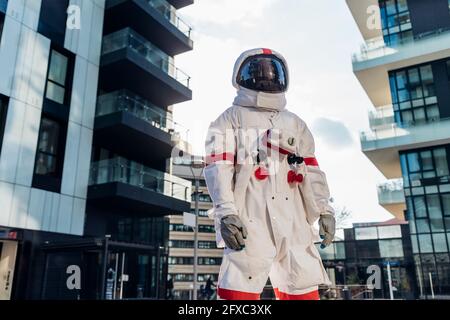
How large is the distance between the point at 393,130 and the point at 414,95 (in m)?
2.29

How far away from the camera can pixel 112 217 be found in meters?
16.1

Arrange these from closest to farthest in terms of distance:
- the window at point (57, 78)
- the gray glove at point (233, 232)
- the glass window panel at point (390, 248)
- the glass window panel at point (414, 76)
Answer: the gray glove at point (233, 232) < the window at point (57, 78) < the glass window panel at point (414, 76) < the glass window panel at point (390, 248)

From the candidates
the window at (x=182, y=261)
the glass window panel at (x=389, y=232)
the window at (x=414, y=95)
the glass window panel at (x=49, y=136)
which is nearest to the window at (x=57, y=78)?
the glass window panel at (x=49, y=136)

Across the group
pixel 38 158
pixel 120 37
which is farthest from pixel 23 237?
pixel 120 37

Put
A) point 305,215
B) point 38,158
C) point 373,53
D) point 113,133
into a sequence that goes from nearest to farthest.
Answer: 1. point 305,215
2. point 38,158
3. point 113,133
4. point 373,53

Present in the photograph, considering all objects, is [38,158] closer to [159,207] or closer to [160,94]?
[159,207]

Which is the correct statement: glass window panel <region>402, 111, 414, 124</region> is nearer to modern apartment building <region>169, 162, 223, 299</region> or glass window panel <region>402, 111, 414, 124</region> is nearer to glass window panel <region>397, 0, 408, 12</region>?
glass window panel <region>397, 0, 408, 12</region>

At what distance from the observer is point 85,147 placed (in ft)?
49.1

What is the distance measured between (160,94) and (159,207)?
5.52 metres

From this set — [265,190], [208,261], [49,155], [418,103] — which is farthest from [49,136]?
[208,261]

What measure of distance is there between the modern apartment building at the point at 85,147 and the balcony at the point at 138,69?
2.0 inches

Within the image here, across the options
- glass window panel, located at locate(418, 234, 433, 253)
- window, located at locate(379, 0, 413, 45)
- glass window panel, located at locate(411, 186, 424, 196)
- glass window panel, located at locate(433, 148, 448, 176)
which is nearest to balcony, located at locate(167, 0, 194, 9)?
window, located at locate(379, 0, 413, 45)

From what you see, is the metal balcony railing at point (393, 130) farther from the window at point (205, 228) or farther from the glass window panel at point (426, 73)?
the window at point (205, 228)

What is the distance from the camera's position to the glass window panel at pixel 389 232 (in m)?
23.1
